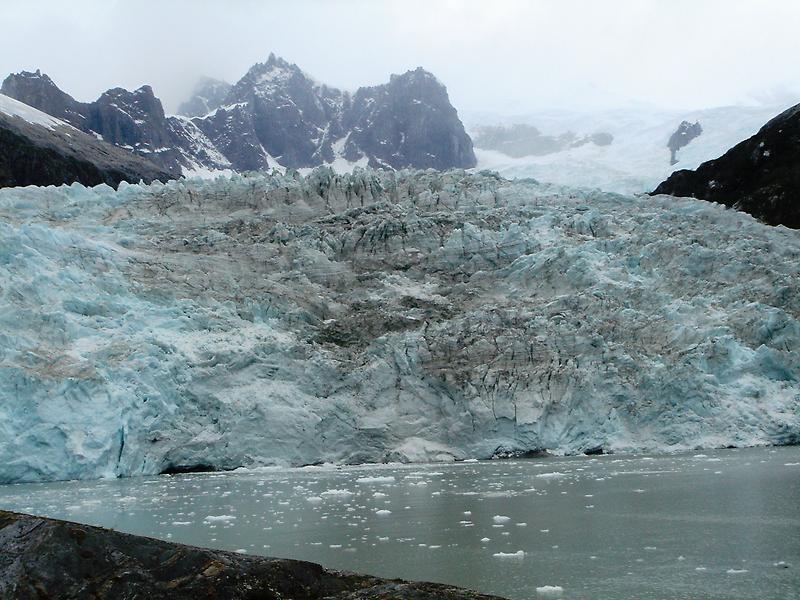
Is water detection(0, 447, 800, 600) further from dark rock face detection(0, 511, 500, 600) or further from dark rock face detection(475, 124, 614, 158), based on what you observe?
dark rock face detection(475, 124, 614, 158)

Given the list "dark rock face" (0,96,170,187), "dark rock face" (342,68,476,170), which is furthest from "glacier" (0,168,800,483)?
"dark rock face" (342,68,476,170)

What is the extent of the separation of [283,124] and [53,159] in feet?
107

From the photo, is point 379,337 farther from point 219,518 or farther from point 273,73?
point 273,73

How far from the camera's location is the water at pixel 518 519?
6.13 meters

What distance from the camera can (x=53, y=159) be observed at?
44.4 metres

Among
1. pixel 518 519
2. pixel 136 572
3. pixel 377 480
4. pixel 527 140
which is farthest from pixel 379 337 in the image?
pixel 527 140

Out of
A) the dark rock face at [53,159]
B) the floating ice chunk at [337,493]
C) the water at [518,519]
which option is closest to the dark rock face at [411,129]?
the dark rock face at [53,159]

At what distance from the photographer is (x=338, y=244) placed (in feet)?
80.5

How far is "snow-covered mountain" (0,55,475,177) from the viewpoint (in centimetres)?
6512

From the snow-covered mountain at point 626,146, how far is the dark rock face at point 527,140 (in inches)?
22.1

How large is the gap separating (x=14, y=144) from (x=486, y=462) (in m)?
36.5

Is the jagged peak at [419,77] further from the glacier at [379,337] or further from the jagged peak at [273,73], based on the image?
the glacier at [379,337]

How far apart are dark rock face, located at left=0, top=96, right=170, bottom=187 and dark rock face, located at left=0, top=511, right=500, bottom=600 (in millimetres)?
42249

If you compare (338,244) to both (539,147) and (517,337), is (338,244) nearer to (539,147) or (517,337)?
(517,337)
